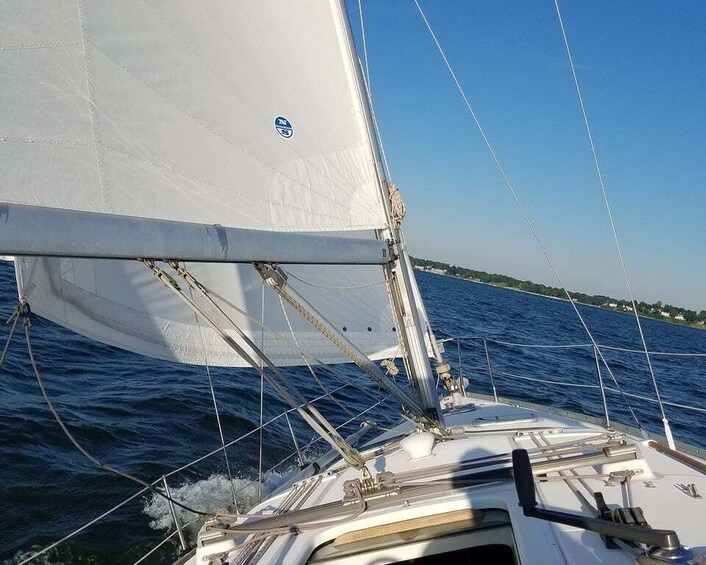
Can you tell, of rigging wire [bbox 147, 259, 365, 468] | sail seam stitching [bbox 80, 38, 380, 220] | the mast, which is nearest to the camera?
sail seam stitching [bbox 80, 38, 380, 220]

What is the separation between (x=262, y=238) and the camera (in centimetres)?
255

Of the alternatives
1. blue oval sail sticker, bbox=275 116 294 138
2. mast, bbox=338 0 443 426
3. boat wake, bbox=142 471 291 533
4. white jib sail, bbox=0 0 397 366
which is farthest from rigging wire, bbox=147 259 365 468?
boat wake, bbox=142 471 291 533

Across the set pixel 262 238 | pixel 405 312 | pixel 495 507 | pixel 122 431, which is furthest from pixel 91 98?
pixel 122 431

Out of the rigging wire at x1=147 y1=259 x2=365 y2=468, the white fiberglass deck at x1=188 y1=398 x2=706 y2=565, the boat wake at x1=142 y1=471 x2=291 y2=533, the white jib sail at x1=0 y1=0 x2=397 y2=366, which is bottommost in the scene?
the boat wake at x1=142 y1=471 x2=291 y2=533

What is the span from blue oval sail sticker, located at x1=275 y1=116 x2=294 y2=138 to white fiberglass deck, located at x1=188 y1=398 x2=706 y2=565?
2003 millimetres

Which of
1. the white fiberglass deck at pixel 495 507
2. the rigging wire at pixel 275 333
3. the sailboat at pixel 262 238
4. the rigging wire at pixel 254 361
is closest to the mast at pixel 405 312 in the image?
the sailboat at pixel 262 238

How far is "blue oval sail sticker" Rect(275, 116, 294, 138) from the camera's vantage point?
3.04 meters

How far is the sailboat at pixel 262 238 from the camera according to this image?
79.6 inches

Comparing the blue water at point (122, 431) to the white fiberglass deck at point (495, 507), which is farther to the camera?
the blue water at point (122, 431)

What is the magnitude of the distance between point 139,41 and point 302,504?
254 centimetres

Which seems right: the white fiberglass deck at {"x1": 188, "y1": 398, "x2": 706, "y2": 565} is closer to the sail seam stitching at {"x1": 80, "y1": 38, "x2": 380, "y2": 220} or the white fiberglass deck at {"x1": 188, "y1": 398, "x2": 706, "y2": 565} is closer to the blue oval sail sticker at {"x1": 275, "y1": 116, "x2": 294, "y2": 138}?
the sail seam stitching at {"x1": 80, "y1": 38, "x2": 380, "y2": 220}

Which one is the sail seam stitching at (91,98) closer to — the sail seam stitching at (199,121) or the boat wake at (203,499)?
the sail seam stitching at (199,121)

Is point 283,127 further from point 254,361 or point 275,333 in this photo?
point 254,361

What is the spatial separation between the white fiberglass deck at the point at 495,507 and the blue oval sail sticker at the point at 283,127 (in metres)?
2.00
